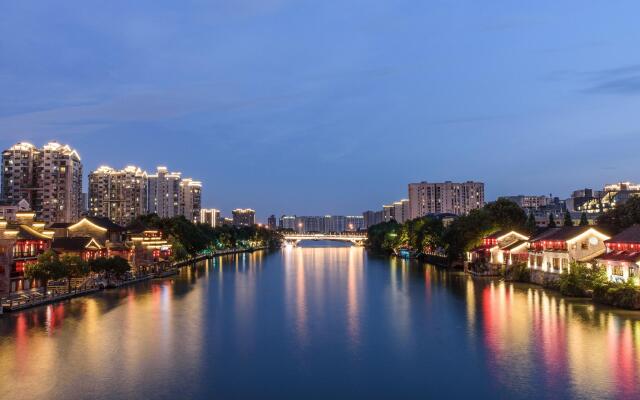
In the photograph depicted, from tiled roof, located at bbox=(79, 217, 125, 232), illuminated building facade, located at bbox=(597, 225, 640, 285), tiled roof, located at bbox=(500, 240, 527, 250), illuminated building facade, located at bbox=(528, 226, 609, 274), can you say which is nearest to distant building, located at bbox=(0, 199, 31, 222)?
tiled roof, located at bbox=(79, 217, 125, 232)

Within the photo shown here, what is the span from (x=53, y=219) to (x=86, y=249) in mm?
71296

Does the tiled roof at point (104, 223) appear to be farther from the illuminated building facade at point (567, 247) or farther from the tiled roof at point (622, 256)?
the tiled roof at point (622, 256)

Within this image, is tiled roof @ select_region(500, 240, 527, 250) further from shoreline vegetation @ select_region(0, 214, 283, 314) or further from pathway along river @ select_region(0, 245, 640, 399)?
shoreline vegetation @ select_region(0, 214, 283, 314)

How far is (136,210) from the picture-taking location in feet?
559

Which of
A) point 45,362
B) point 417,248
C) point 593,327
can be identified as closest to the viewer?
point 45,362

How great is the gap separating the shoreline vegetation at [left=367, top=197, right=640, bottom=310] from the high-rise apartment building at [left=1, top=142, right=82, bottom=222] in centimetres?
6778

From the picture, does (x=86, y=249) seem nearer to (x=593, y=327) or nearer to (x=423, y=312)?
(x=423, y=312)

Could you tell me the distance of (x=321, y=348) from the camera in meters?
27.6

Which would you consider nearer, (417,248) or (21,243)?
A: (21,243)

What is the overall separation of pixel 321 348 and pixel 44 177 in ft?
359

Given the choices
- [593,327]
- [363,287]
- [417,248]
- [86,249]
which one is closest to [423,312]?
[593,327]

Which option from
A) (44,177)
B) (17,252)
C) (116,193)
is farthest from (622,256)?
(116,193)

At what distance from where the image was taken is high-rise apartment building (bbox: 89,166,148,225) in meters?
165

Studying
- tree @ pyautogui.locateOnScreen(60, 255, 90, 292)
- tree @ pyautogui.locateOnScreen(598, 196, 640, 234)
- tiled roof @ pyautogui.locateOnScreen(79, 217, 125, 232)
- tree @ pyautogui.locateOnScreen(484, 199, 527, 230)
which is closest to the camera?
tree @ pyautogui.locateOnScreen(60, 255, 90, 292)
